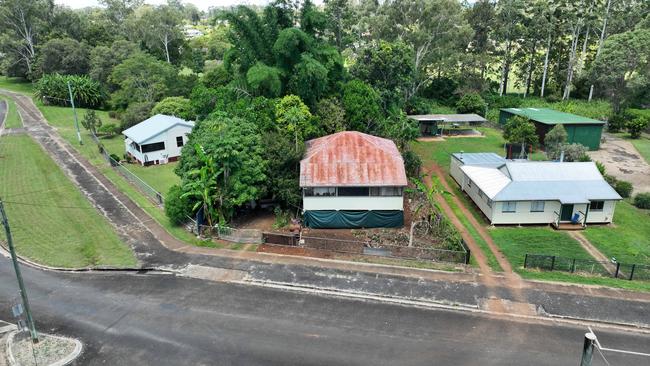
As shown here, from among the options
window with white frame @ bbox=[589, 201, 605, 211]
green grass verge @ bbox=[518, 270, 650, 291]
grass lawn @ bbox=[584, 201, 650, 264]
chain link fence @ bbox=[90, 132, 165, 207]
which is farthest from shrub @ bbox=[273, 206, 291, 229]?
window with white frame @ bbox=[589, 201, 605, 211]

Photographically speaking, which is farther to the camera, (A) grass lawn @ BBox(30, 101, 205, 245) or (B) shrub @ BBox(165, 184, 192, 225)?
(A) grass lawn @ BBox(30, 101, 205, 245)

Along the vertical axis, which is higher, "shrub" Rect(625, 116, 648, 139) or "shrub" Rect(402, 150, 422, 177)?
"shrub" Rect(625, 116, 648, 139)

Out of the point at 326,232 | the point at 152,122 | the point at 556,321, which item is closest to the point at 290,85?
the point at 326,232

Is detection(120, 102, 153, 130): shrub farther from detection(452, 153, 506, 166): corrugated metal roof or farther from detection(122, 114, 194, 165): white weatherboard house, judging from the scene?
detection(452, 153, 506, 166): corrugated metal roof

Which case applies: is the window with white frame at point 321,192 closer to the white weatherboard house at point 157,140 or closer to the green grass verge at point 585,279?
the green grass verge at point 585,279

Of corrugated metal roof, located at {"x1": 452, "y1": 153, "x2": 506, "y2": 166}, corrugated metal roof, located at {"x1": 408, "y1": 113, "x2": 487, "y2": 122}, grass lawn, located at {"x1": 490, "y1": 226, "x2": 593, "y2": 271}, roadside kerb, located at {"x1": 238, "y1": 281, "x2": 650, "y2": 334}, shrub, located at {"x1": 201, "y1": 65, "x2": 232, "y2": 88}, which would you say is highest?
shrub, located at {"x1": 201, "y1": 65, "x2": 232, "y2": 88}

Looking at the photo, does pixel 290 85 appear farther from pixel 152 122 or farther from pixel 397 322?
pixel 397 322

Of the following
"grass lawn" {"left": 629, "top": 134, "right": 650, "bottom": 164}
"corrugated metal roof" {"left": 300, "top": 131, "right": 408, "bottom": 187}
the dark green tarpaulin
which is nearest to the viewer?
"corrugated metal roof" {"left": 300, "top": 131, "right": 408, "bottom": 187}
